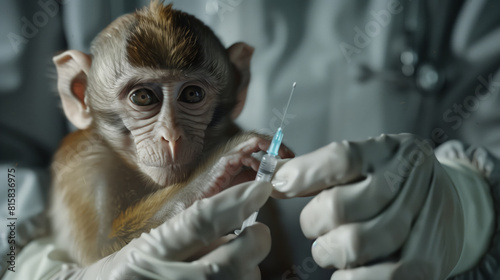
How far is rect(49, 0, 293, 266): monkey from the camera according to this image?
36.0 inches

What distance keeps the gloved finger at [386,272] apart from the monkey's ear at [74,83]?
2.21ft

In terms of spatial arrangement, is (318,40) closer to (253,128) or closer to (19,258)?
(253,128)

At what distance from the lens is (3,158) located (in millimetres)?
1130

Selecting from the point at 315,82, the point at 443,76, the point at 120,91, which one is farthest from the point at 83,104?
the point at 443,76

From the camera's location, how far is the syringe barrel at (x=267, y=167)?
78 centimetres

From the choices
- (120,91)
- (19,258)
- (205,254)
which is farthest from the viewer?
(19,258)

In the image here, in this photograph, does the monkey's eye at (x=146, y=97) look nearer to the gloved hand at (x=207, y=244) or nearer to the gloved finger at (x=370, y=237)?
the gloved hand at (x=207, y=244)

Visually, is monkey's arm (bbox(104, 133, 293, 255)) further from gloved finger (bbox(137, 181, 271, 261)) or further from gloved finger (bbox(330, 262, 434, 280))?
gloved finger (bbox(330, 262, 434, 280))

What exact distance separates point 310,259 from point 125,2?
2.44ft

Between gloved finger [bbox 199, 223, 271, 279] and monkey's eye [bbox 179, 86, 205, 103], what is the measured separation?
0.33 metres

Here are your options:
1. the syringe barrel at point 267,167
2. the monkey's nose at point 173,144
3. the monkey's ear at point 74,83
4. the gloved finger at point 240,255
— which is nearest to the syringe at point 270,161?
the syringe barrel at point 267,167

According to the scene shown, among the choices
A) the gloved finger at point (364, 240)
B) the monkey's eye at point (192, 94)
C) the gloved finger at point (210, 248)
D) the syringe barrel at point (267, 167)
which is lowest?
the gloved finger at point (210, 248)

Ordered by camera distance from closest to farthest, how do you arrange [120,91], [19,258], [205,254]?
[205,254] < [120,91] < [19,258]

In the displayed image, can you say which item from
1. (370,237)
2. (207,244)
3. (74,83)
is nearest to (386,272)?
(370,237)
